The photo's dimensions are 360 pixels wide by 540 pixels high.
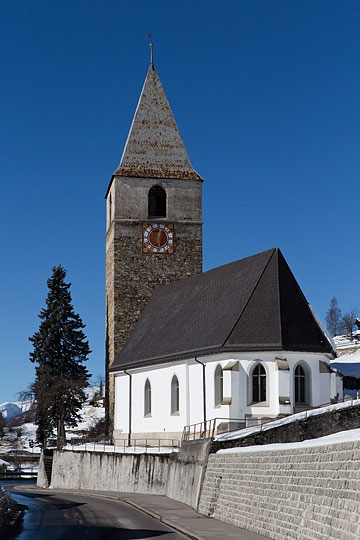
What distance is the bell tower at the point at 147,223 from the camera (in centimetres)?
5403

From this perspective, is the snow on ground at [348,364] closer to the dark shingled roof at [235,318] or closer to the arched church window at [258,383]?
the dark shingled roof at [235,318]

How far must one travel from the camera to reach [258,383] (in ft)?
128

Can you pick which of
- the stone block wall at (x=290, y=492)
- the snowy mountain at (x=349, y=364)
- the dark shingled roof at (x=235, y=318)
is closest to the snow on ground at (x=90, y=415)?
the snowy mountain at (x=349, y=364)

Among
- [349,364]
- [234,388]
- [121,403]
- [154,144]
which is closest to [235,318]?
[234,388]

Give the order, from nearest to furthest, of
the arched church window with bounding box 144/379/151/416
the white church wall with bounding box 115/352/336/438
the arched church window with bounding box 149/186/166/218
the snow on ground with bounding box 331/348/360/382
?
the white church wall with bounding box 115/352/336/438 → the arched church window with bounding box 144/379/151/416 → the arched church window with bounding box 149/186/166/218 → the snow on ground with bounding box 331/348/360/382

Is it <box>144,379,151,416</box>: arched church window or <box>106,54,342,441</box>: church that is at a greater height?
<box>106,54,342,441</box>: church

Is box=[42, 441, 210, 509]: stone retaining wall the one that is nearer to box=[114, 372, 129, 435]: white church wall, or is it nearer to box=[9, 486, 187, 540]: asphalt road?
box=[9, 486, 187, 540]: asphalt road

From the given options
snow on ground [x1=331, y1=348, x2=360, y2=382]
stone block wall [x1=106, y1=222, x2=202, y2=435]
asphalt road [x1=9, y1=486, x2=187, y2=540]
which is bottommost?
asphalt road [x1=9, y1=486, x2=187, y2=540]

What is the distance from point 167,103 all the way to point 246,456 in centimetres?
3790

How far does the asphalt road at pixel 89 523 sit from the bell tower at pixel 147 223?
21.3m

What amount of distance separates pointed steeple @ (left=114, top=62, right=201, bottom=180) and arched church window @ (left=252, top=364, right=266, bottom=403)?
2008cm

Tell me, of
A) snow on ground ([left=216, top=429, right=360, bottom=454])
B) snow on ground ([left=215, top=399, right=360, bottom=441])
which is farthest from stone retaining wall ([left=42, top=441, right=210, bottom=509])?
snow on ground ([left=216, top=429, right=360, bottom=454])

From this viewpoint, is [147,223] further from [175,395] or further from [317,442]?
[317,442]

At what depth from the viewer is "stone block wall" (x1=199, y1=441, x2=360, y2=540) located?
1435 cm
